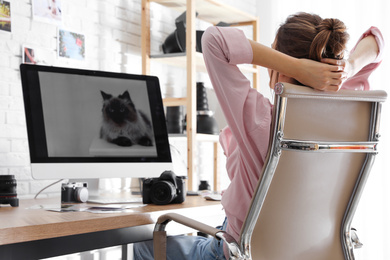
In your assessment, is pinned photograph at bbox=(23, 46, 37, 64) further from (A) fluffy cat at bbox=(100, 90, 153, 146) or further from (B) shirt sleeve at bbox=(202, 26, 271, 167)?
(B) shirt sleeve at bbox=(202, 26, 271, 167)

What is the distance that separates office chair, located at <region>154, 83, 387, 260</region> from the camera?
100cm

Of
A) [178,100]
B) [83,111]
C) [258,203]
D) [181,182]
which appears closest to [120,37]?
[178,100]

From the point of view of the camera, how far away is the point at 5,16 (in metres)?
1.94

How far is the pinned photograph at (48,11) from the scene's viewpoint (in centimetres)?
206

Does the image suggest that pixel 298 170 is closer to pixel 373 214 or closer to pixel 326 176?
pixel 326 176

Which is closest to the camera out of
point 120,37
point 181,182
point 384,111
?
point 181,182

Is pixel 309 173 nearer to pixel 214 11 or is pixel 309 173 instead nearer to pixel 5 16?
pixel 5 16

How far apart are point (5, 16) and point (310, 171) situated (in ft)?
4.76

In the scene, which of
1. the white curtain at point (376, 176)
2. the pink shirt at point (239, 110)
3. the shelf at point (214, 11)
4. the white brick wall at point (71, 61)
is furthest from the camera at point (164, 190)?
the white curtain at point (376, 176)

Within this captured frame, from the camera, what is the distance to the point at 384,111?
2789 mm

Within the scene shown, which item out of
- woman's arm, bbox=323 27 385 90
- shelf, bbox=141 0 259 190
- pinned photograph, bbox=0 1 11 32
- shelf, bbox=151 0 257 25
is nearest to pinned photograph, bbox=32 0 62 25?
pinned photograph, bbox=0 1 11 32

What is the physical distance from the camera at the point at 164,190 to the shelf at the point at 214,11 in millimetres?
1350

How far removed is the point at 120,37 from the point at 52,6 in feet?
1.53

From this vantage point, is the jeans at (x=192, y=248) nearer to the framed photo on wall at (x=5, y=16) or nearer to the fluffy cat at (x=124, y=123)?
the fluffy cat at (x=124, y=123)
